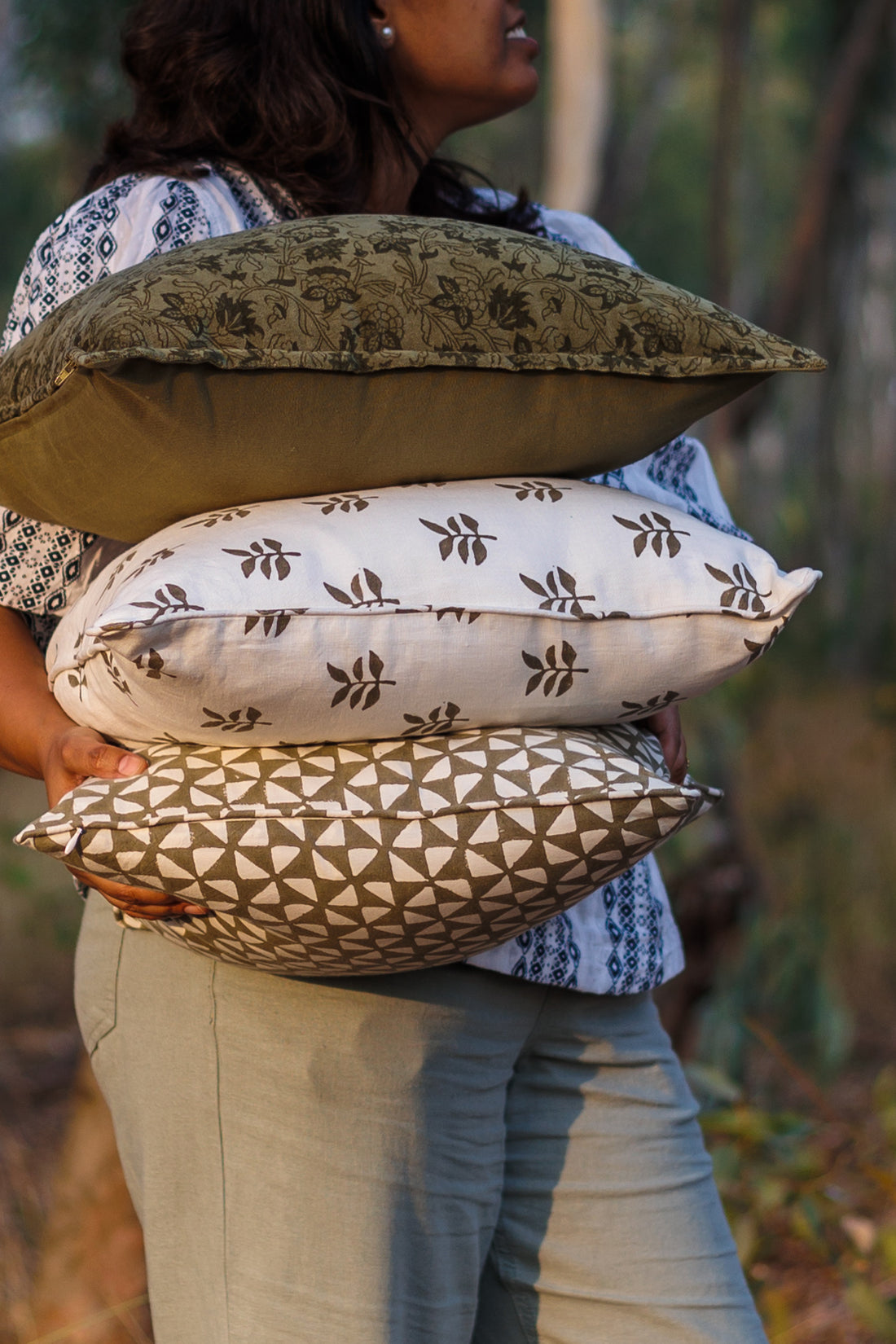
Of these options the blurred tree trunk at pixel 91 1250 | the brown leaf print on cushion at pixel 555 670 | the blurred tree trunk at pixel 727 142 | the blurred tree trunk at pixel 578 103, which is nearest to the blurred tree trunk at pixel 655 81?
the blurred tree trunk at pixel 727 142

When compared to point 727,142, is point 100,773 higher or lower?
lower

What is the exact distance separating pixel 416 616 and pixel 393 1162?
1.40 feet

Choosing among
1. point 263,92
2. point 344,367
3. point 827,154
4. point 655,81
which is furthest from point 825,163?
point 655,81

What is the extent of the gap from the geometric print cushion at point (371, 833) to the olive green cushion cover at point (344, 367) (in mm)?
204

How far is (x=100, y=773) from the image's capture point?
0.91 m

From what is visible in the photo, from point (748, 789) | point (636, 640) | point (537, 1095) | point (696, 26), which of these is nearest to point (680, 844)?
point (537, 1095)

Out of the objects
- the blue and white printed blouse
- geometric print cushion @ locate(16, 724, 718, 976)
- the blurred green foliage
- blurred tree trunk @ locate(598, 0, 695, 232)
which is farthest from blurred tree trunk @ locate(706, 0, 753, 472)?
blurred tree trunk @ locate(598, 0, 695, 232)

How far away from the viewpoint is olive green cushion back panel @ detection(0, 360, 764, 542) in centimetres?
82

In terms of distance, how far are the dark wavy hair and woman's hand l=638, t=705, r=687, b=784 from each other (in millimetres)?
547

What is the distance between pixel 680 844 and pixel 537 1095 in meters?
1.47

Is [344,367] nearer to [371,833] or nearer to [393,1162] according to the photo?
[371,833]

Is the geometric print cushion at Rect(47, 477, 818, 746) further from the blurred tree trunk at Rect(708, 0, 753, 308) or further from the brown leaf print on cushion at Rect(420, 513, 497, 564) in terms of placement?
Result: the blurred tree trunk at Rect(708, 0, 753, 308)

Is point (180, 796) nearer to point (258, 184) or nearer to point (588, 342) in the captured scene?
point (588, 342)

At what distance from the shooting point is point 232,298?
82 cm
